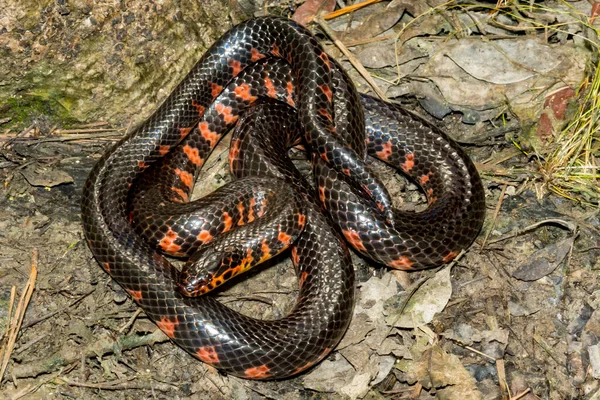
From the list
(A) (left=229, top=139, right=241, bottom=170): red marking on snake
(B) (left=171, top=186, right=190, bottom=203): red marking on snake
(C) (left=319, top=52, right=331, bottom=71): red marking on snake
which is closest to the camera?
(C) (left=319, top=52, right=331, bottom=71): red marking on snake

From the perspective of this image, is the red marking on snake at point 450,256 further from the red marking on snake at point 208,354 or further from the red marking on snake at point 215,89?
the red marking on snake at point 215,89

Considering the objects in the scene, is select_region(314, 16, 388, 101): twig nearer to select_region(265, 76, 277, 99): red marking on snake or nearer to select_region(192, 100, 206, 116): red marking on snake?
select_region(265, 76, 277, 99): red marking on snake

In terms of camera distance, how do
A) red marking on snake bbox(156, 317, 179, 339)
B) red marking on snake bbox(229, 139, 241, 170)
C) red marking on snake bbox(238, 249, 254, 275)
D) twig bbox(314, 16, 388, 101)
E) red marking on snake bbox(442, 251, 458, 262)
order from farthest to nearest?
twig bbox(314, 16, 388, 101), red marking on snake bbox(229, 139, 241, 170), red marking on snake bbox(442, 251, 458, 262), red marking on snake bbox(238, 249, 254, 275), red marking on snake bbox(156, 317, 179, 339)

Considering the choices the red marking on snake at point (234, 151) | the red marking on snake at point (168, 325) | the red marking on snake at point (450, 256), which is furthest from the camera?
the red marking on snake at point (234, 151)

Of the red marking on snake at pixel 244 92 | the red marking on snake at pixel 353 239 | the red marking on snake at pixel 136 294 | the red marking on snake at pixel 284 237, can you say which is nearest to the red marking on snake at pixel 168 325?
the red marking on snake at pixel 136 294

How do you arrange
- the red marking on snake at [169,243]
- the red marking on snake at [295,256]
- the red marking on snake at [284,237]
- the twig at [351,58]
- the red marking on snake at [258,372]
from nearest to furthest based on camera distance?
1. the red marking on snake at [258,372]
2. the red marking on snake at [284,237]
3. the red marking on snake at [169,243]
4. the red marking on snake at [295,256]
5. the twig at [351,58]

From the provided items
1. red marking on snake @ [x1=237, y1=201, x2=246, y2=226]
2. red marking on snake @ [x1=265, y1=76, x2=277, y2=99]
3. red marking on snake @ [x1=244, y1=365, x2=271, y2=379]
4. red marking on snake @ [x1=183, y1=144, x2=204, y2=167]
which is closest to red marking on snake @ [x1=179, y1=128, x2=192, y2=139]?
red marking on snake @ [x1=183, y1=144, x2=204, y2=167]

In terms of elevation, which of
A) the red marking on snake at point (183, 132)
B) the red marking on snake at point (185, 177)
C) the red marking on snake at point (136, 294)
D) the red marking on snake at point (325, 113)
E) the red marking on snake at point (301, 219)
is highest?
the red marking on snake at point (325, 113)
